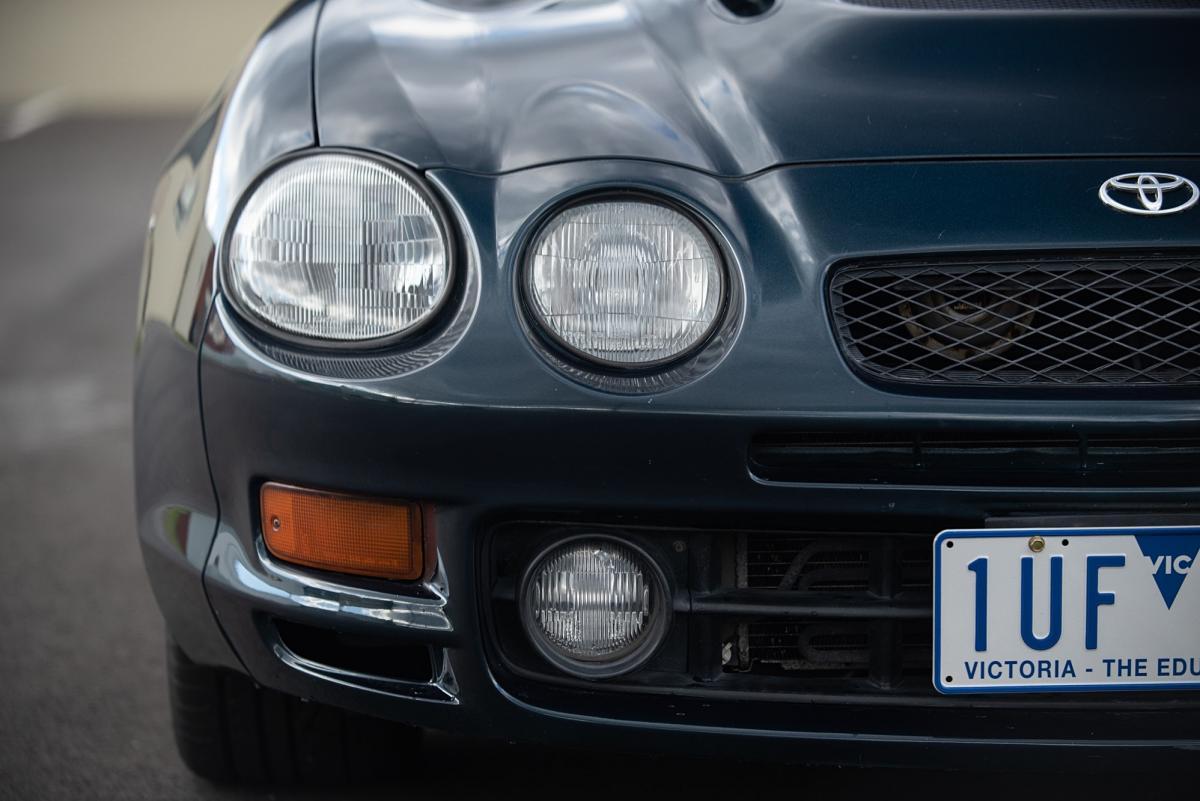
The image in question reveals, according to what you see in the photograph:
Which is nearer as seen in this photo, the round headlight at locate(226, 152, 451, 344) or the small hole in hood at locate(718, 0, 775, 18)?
the round headlight at locate(226, 152, 451, 344)

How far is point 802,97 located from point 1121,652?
2.38 ft

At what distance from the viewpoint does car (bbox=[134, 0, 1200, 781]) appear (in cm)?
166

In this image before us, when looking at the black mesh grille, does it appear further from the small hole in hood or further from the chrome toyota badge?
the small hole in hood

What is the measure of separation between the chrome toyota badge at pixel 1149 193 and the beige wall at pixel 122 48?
43.6 feet

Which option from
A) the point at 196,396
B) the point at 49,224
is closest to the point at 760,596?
the point at 196,396

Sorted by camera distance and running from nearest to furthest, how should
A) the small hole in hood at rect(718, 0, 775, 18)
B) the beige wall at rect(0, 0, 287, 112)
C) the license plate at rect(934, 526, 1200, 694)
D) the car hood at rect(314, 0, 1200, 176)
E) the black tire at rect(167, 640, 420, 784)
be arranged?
the license plate at rect(934, 526, 1200, 694)
the car hood at rect(314, 0, 1200, 176)
the small hole in hood at rect(718, 0, 775, 18)
the black tire at rect(167, 640, 420, 784)
the beige wall at rect(0, 0, 287, 112)

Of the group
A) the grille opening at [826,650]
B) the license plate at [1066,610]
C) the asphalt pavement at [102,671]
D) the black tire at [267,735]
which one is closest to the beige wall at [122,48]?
the asphalt pavement at [102,671]

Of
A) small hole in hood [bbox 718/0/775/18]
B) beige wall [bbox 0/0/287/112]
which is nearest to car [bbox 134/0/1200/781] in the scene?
small hole in hood [bbox 718/0/775/18]

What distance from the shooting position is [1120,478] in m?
1.65

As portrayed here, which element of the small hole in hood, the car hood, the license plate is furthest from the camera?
the small hole in hood

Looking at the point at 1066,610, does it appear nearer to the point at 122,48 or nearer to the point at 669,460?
the point at 669,460

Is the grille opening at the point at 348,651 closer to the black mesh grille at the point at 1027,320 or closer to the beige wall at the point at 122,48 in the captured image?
the black mesh grille at the point at 1027,320

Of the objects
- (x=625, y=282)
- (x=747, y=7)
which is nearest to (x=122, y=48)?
(x=747, y=7)

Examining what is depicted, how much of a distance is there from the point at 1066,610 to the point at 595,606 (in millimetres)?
515
